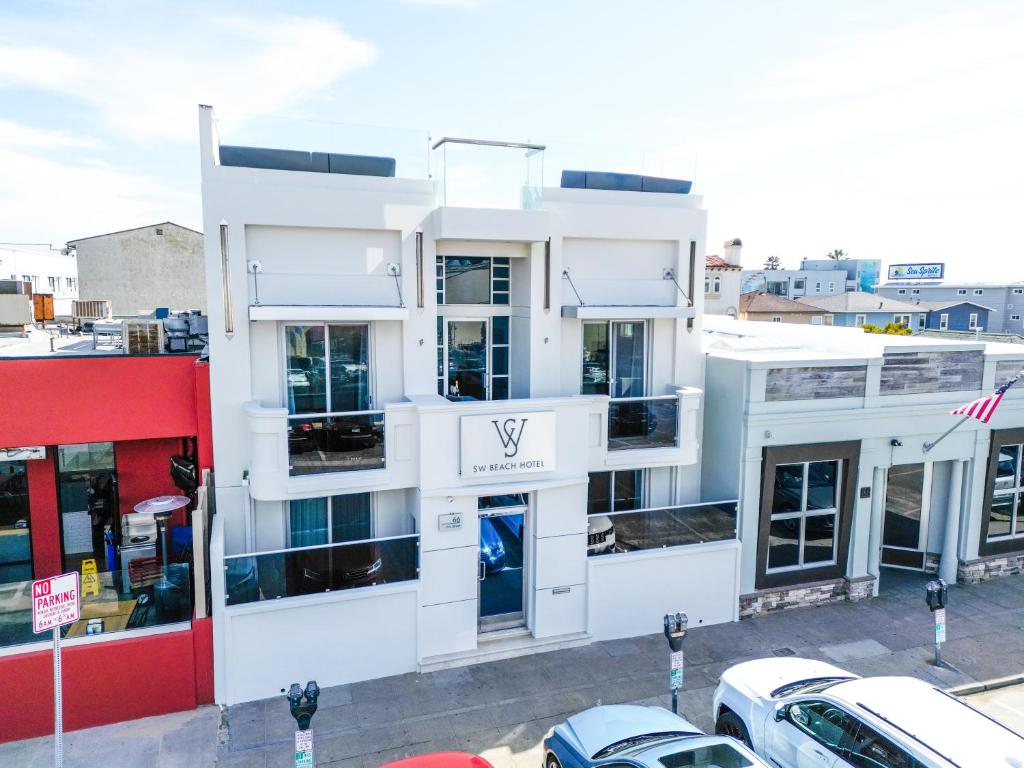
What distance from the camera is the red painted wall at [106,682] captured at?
9.47 metres

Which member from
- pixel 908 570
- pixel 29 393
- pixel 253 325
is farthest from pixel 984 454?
pixel 29 393

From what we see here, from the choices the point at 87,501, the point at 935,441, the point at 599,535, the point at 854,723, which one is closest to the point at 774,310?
the point at 935,441

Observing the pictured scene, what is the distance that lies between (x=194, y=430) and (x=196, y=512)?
6.81ft

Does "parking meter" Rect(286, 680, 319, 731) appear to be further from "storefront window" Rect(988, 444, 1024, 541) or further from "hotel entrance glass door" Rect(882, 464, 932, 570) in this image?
"storefront window" Rect(988, 444, 1024, 541)

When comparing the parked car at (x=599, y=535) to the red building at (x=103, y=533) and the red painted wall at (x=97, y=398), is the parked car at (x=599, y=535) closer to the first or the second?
the red building at (x=103, y=533)

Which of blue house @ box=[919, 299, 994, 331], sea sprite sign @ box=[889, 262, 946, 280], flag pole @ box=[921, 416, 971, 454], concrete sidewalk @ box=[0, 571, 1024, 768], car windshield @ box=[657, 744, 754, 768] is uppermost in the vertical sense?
sea sprite sign @ box=[889, 262, 946, 280]

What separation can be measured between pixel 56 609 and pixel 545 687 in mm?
6590

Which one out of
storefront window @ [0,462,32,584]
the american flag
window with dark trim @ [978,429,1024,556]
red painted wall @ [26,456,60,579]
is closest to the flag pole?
the american flag

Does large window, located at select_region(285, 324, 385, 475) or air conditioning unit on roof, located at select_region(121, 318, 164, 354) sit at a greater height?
air conditioning unit on roof, located at select_region(121, 318, 164, 354)

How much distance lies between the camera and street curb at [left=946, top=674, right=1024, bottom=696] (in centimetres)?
1106

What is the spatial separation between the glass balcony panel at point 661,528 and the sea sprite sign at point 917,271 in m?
85.2

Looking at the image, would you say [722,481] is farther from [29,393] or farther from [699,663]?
[29,393]

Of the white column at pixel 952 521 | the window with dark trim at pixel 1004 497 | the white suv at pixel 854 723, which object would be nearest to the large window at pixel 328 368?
the white suv at pixel 854 723

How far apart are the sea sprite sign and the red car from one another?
9183 cm
